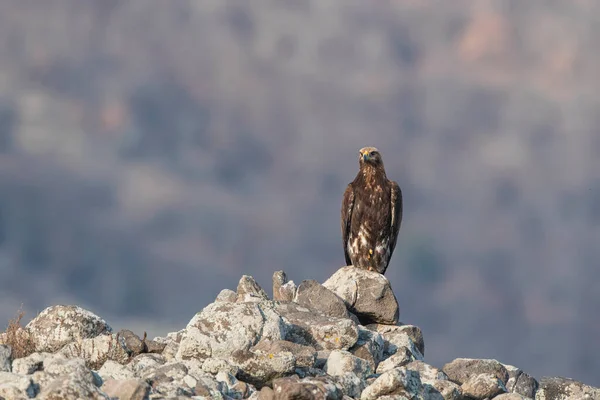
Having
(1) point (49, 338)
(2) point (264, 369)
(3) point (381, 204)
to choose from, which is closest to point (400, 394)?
(2) point (264, 369)

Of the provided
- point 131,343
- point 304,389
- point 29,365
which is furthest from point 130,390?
point 131,343

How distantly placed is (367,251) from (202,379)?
10983 mm

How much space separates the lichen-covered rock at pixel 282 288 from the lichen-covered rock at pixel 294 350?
540cm

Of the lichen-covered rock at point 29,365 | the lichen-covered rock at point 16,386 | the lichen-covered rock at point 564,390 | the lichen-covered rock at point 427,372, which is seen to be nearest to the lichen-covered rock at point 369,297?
the lichen-covered rock at point 427,372

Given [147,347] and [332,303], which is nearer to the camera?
[147,347]

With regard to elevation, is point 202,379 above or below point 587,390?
below

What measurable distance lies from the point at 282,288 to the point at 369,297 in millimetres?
1977

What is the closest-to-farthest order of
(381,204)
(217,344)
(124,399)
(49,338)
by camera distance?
(124,399)
(217,344)
(49,338)
(381,204)

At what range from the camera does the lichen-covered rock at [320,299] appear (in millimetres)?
20516

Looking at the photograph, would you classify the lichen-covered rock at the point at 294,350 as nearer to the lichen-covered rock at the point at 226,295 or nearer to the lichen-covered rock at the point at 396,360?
the lichen-covered rock at the point at 396,360

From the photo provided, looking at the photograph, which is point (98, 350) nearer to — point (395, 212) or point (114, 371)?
point (114, 371)

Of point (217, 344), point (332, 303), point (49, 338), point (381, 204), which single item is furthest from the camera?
point (381, 204)

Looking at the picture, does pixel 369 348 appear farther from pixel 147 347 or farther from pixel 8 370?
pixel 8 370

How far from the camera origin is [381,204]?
80.5 feet
